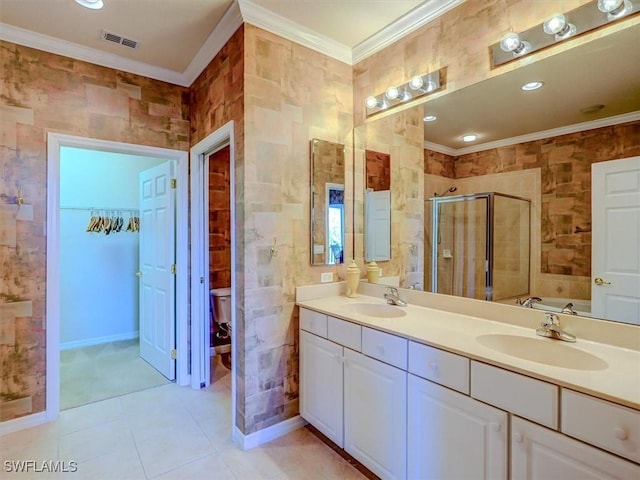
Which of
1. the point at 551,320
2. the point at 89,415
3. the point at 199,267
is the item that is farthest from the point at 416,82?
the point at 89,415

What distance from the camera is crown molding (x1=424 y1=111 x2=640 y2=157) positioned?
1.47 m

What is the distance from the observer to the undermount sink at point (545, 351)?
1342 mm

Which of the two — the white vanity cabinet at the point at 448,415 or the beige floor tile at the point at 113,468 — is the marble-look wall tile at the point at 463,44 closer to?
the white vanity cabinet at the point at 448,415

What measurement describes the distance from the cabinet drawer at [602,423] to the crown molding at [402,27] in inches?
83.0

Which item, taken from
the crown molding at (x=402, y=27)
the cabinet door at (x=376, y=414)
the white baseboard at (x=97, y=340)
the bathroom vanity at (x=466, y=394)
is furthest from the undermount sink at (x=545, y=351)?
the white baseboard at (x=97, y=340)

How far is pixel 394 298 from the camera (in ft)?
7.39

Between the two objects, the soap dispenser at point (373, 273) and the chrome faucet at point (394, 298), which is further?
the soap dispenser at point (373, 273)

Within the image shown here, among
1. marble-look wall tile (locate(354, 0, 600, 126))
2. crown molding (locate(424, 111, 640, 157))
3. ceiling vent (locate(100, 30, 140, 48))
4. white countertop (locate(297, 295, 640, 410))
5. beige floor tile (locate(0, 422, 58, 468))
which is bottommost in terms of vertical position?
beige floor tile (locate(0, 422, 58, 468))

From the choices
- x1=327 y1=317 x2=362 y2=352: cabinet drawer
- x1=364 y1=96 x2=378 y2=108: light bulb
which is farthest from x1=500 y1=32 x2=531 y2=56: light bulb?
x1=327 y1=317 x2=362 y2=352: cabinet drawer

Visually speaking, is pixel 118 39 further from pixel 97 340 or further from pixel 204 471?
pixel 97 340

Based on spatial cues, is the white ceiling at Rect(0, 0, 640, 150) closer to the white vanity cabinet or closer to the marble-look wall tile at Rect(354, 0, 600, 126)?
the marble-look wall tile at Rect(354, 0, 600, 126)

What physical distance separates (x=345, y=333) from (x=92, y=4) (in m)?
2.52

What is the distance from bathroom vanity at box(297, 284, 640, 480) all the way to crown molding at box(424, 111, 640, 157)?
2.97ft

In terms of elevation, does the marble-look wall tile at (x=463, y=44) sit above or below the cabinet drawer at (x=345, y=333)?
above
